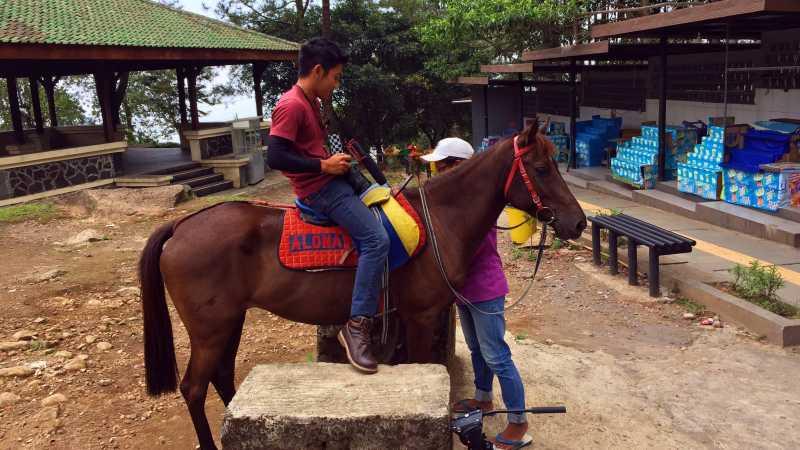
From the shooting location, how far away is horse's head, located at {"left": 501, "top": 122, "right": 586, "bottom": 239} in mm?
3723

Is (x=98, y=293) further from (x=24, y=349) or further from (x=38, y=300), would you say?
(x=24, y=349)

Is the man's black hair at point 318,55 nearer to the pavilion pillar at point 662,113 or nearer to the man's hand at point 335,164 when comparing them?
the man's hand at point 335,164

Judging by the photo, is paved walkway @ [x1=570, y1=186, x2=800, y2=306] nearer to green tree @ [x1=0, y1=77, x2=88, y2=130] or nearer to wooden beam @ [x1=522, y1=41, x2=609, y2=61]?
wooden beam @ [x1=522, y1=41, x2=609, y2=61]

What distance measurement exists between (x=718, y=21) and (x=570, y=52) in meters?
3.64

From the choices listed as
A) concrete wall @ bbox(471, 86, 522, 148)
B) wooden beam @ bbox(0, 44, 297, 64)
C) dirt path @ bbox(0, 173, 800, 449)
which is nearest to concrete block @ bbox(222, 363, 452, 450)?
dirt path @ bbox(0, 173, 800, 449)

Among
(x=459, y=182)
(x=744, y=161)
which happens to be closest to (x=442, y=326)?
(x=459, y=182)

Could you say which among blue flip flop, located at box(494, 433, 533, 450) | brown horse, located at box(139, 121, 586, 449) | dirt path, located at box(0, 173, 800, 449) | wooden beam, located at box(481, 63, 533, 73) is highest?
wooden beam, located at box(481, 63, 533, 73)

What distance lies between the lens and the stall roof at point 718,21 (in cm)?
754

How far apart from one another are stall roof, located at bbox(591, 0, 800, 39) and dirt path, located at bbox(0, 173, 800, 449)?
350 centimetres

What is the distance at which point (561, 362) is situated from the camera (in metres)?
5.31

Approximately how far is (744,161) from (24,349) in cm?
910

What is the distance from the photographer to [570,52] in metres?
12.6

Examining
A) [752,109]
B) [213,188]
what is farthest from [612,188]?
[213,188]

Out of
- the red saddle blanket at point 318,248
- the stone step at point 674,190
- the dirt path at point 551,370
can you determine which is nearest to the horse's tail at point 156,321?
the dirt path at point 551,370
